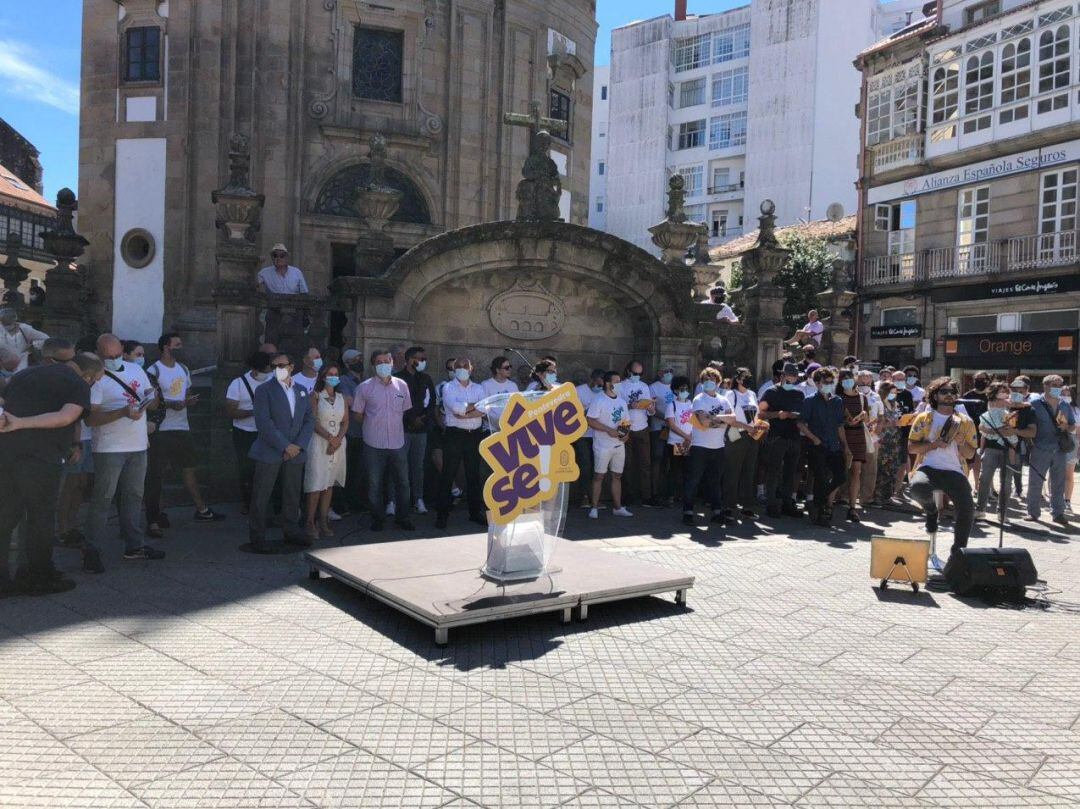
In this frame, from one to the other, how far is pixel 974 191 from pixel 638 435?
2175 cm

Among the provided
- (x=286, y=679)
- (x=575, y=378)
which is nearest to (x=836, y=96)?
(x=575, y=378)

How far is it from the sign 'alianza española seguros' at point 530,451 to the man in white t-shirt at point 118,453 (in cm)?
341

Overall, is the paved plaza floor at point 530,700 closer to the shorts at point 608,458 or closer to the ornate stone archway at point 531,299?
the shorts at point 608,458

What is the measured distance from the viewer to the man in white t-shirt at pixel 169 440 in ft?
28.1

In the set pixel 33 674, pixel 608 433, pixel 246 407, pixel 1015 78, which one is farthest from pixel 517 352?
pixel 1015 78

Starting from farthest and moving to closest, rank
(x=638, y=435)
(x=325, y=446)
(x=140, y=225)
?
(x=140, y=225) → (x=638, y=435) → (x=325, y=446)

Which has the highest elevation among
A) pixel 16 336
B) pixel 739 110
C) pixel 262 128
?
pixel 739 110

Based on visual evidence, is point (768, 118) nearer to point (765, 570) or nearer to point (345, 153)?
point (345, 153)

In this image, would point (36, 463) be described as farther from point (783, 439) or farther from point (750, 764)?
point (783, 439)

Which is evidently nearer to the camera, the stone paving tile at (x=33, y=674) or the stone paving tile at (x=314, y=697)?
the stone paving tile at (x=314, y=697)

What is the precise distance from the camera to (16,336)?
32.4ft

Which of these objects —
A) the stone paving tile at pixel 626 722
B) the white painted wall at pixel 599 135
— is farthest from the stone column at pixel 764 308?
the white painted wall at pixel 599 135

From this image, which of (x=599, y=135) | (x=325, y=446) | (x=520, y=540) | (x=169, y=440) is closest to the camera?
(x=520, y=540)

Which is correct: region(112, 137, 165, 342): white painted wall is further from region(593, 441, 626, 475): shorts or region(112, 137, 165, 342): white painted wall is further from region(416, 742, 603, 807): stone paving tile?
region(416, 742, 603, 807): stone paving tile
